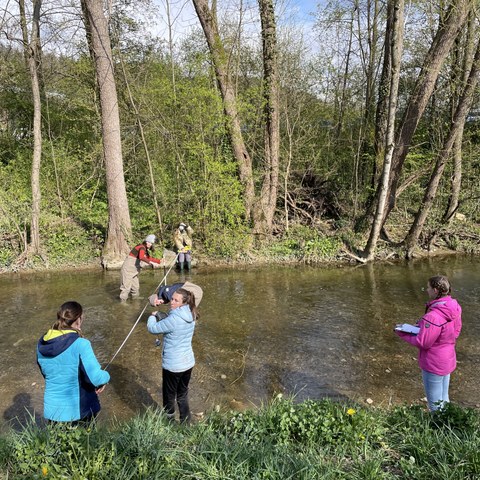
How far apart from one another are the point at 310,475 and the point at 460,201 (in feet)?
47.5

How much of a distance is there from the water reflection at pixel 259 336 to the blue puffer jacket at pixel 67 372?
1.52 meters

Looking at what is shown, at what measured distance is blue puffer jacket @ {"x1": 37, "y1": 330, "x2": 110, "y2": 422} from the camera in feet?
10.8

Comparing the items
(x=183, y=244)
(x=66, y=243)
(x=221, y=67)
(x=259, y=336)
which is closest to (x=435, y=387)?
(x=259, y=336)

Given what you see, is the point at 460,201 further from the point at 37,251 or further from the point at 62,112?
the point at 62,112

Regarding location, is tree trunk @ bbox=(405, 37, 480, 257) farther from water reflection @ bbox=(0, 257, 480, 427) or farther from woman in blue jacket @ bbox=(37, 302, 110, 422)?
woman in blue jacket @ bbox=(37, 302, 110, 422)

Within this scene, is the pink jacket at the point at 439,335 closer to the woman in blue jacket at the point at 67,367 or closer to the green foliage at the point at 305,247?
the woman in blue jacket at the point at 67,367

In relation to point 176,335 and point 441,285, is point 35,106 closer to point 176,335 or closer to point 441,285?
point 176,335

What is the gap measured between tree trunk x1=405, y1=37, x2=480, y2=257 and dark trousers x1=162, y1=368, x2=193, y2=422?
10.9m

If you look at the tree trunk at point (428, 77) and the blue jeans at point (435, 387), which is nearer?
the blue jeans at point (435, 387)

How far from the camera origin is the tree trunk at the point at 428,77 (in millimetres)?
10506

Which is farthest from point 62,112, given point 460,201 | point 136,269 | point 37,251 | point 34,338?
point 460,201

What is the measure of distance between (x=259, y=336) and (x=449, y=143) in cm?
915

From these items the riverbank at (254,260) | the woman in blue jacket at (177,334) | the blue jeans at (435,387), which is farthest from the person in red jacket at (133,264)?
the blue jeans at (435,387)

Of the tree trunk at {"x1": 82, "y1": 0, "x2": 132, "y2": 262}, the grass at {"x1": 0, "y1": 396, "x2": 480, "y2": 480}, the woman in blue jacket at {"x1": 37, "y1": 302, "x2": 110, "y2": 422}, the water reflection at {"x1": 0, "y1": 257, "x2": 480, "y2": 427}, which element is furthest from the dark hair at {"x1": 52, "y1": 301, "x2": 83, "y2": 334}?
the tree trunk at {"x1": 82, "y1": 0, "x2": 132, "y2": 262}
